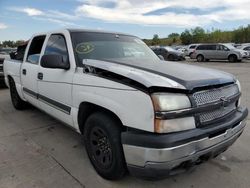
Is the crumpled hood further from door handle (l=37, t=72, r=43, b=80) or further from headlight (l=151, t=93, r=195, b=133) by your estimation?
door handle (l=37, t=72, r=43, b=80)

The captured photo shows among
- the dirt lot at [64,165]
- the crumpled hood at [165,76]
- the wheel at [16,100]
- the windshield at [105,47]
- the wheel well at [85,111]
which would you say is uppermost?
the windshield at [105,47]

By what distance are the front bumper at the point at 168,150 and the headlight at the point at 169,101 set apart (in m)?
0.24

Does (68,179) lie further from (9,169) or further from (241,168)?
(241,168)

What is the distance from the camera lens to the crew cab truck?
242cm

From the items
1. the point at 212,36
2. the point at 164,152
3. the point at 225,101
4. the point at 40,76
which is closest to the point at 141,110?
the point at 164,152

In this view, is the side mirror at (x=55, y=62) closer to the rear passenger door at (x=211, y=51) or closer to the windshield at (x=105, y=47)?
the windshield at (x=105, y=47)

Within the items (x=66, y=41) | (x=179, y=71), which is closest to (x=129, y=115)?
(x=179, y=71)

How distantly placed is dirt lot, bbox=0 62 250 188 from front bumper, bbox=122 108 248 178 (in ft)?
1.87

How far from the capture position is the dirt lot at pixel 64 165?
3061mm

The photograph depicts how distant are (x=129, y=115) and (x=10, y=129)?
323 centimetres

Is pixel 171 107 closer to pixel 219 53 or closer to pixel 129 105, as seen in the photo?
pixel 129 105

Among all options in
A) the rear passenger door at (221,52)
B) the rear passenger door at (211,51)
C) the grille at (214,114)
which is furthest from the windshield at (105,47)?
the rear passenger door at (211,51)

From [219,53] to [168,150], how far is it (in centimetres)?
2381

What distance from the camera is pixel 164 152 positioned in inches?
93.2
